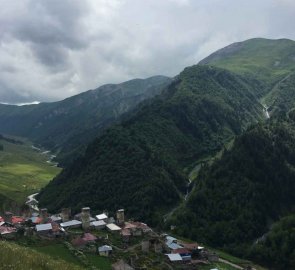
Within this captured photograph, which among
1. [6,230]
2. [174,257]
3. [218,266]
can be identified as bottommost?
[218,266]

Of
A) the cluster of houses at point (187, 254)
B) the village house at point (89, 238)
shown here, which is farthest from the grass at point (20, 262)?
the cluster of houses at point (187, 254)

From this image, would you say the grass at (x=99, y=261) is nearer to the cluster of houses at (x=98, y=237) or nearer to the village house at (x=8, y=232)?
the cluster of houses at (x=98, y=237)

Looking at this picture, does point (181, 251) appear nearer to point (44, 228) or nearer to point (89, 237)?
point (89, 237)

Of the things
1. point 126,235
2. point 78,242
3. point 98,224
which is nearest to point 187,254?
point 126,235

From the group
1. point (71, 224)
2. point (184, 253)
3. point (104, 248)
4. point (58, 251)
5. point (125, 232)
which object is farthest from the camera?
point (71, 224)

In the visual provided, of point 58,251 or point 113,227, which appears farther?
point 113,227

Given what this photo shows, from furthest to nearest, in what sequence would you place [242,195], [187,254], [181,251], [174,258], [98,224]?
1. [242,195]
2. [98,224]
3. [187,254]
4. [181,251]
5. [174,258]

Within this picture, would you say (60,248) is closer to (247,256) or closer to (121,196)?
(247,256)
